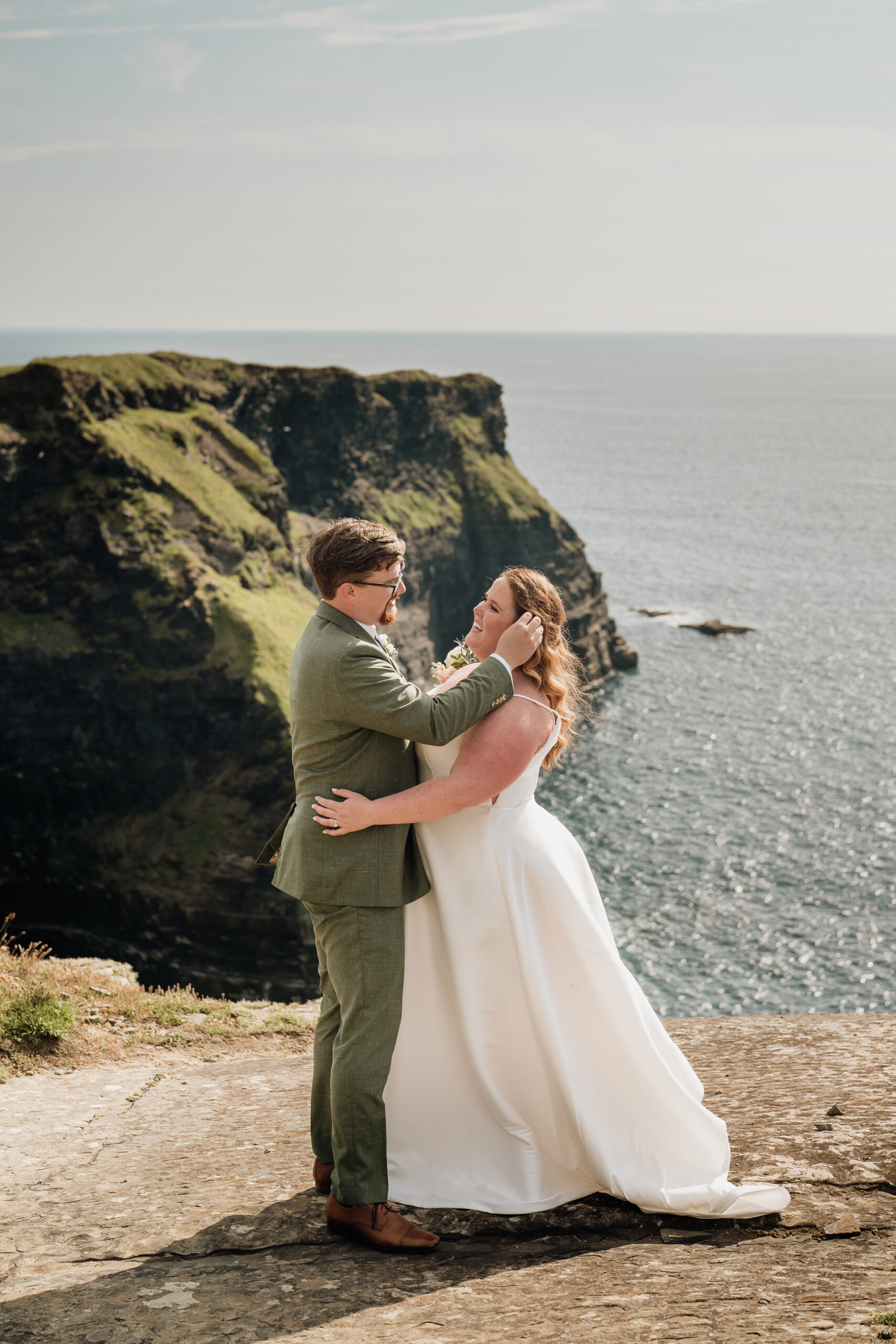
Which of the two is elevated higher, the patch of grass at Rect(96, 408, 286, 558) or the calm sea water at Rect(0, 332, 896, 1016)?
the patch of grass at Rect(96, 408, 286, 558)

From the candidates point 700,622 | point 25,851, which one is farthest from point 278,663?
point 700,622

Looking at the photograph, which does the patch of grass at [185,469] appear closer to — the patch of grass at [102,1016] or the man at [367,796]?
the patch of grass at [102,1016]

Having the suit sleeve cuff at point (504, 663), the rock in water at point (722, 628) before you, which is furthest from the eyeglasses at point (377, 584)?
the rock in water at point (722, 628)

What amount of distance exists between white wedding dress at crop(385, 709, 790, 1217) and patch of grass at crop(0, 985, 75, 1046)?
350 centimetres

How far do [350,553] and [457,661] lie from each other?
4.47ft

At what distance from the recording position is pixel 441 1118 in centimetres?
535

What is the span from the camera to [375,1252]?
4766 millimetres

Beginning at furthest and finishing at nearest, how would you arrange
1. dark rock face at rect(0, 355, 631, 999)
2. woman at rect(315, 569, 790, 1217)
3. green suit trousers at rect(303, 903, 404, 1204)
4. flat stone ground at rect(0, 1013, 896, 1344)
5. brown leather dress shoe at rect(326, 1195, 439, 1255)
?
dark rock face at rect(0, 355, 631, 999) < woman at rect(315, 569, 790, 1217) < green suit trousers at rect(303, 903, 404, 1204) < brown leather dress shoe at rect(326, 1195, 439, 1255) < flat stone ground at rect(0, 1013, 896, 1344)

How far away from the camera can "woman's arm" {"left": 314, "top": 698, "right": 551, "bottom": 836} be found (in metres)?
4.89

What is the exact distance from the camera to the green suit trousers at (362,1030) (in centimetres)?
486

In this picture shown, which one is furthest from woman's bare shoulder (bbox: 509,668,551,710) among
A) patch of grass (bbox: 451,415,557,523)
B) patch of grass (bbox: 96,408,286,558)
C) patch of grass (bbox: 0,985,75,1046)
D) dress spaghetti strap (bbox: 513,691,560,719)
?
patch of grass (bbox: 451,415,557,523)

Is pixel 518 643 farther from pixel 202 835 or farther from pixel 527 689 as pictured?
pixel 202 835

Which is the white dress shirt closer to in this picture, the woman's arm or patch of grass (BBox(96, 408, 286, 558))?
the woman's arm

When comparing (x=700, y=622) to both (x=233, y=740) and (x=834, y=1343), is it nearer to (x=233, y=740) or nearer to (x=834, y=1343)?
(x=233, y=740)
